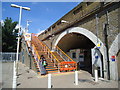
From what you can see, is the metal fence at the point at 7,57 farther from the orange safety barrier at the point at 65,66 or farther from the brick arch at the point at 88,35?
the orange safety barrier at the point at 65,66

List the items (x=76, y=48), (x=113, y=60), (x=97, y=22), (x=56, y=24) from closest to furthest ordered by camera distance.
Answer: (x=113, y=60)
(x=97, y=22)
(x=56, y=24)
(x=76, y=48)

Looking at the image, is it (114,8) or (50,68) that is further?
(50,68)

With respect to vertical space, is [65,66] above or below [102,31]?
below

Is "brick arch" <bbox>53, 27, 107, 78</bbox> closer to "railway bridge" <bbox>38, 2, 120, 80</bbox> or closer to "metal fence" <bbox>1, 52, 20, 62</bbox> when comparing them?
"railway bridge" <bbox>38, 2, 120, 80</bbox>

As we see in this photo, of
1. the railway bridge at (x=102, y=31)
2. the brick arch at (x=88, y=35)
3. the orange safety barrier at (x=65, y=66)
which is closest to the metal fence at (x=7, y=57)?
the brick arch at (x=88, y=35)

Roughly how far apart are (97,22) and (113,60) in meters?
3.35

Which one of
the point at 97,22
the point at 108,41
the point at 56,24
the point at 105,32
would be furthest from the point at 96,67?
the point at 56,24

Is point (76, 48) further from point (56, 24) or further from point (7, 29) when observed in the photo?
point (7, 29)

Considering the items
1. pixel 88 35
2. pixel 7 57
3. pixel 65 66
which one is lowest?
pixel 65 66

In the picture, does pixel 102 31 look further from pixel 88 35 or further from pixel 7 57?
pixel 7 57

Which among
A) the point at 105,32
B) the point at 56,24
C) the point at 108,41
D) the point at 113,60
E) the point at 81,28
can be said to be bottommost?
the point at 113,60

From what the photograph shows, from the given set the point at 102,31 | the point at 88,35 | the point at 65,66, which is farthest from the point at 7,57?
the point at 102,31

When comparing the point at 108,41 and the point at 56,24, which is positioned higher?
the point at 56,24

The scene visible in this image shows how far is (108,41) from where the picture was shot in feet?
24.3
